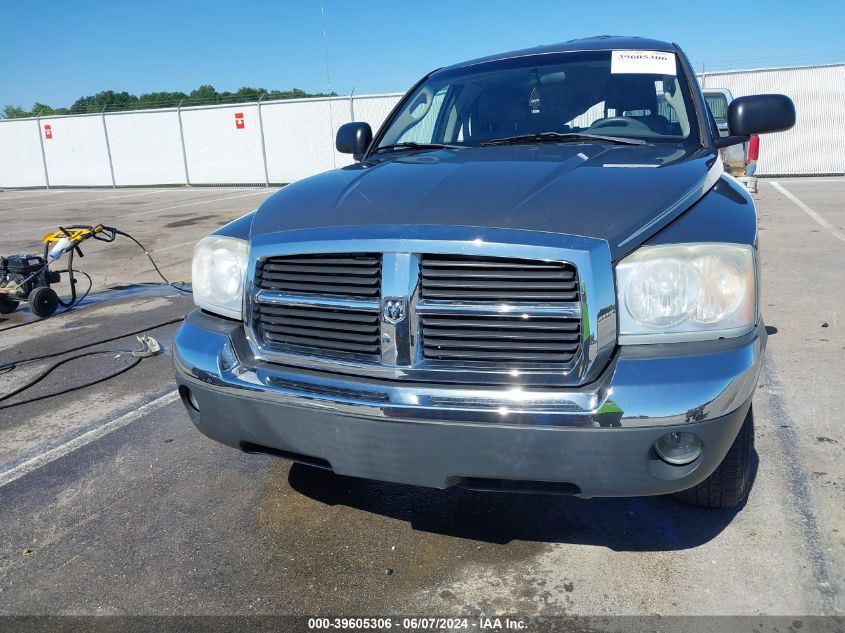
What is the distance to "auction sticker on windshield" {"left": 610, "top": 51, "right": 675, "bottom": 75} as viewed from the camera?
358cm

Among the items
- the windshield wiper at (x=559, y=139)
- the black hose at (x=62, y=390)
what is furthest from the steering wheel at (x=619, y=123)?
the black hose at (x=62, y=390)

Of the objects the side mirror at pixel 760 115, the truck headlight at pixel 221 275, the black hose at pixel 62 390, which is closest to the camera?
the truck headlight at pixel 221 275

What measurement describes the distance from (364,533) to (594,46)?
8.88ft

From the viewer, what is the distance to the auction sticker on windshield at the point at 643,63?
358cm

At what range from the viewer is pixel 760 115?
11.4 feet

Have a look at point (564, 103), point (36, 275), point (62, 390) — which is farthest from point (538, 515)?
point (36, 275)

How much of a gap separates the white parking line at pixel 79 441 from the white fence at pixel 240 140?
62.2 ft

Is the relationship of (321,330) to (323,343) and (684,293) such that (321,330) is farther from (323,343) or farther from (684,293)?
(684,293)

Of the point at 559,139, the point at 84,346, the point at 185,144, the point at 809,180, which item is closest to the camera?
the point at 559,139

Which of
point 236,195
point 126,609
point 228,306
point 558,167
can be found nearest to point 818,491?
point 558,167

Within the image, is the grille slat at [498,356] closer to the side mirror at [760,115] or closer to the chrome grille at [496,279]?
the chrome grille at [496,279]

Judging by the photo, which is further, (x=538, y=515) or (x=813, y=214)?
(x=813, y=214)

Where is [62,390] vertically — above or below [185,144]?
below

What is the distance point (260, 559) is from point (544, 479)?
1.21m
